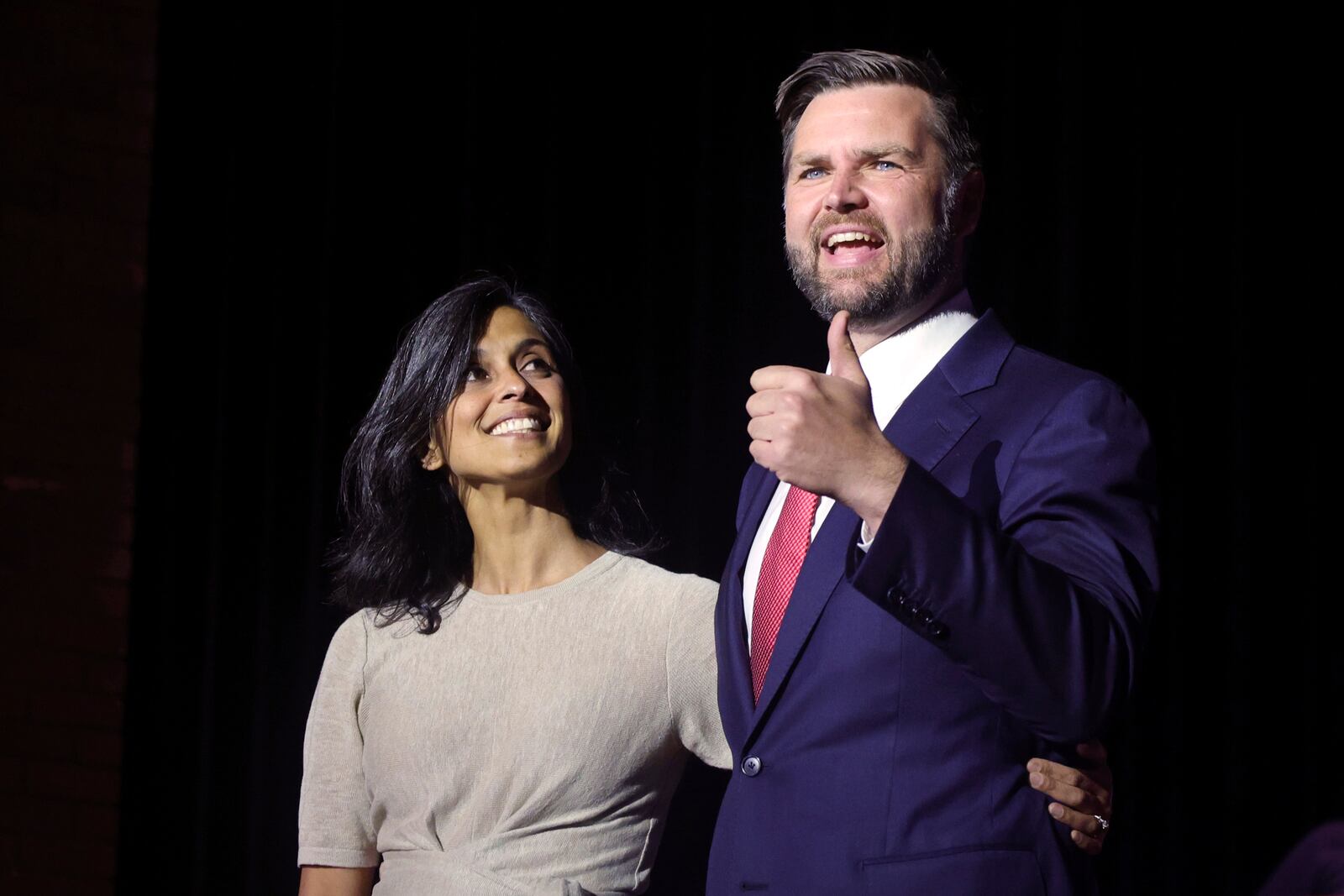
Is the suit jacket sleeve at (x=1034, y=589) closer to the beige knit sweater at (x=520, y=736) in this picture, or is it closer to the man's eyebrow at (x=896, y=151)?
the man's eyebrow at (x=896, y=151)

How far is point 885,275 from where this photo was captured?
180 centimetres

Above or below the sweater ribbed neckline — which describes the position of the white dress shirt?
above

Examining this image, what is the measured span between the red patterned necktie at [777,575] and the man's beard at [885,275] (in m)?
0.24

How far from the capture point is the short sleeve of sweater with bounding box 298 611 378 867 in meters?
2.22

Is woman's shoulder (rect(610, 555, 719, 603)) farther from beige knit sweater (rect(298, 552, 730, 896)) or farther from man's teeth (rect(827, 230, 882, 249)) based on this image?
man's teeth (rect(827, 230, 882, 249))

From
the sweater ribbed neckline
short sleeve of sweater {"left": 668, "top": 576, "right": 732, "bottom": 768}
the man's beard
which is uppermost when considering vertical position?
the man's beard

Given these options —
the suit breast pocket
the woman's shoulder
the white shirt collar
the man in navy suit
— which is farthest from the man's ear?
the suit breast pocket

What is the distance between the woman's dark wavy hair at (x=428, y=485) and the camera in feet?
7.67

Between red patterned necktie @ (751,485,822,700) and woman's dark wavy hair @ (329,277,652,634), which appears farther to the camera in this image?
woman's dark wavy hair @ (329,277,652,634)

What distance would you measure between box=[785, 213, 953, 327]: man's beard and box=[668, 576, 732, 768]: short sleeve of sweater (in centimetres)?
60

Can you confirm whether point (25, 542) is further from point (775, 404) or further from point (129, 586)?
point (775, 404)

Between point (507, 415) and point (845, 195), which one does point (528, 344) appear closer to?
point (507, 415)

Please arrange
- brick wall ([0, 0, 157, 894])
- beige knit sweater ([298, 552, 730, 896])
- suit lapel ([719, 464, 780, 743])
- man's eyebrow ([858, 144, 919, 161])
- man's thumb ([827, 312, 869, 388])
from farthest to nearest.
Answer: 1. brick wall ([0, 0, 157, 894])
2. beige knit sweater ([298, 552, 730, 896])
3. man's eyebrow ([858, 144, 919, 161])
4. suit lapel ([719, 464, 780, 743])
5. man's thumb ([827, 312, 869, 388])

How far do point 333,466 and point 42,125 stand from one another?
0.99m
